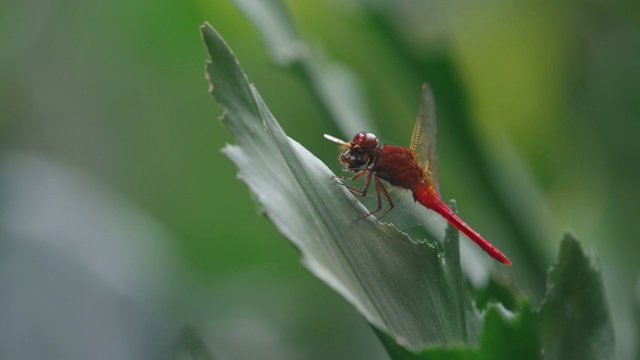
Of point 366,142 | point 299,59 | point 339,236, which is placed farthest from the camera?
point 299,59

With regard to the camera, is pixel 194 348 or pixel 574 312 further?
pixel 194 348

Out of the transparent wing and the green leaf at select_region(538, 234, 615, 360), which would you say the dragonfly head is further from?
the green leaf at select_region(538, 234, 615, 360)

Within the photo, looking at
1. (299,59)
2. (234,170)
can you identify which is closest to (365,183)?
(299,59)

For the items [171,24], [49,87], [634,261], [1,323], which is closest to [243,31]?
[171,24]

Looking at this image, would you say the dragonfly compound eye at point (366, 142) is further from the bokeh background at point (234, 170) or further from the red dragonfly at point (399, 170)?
the bokeh background at point (234, 170)

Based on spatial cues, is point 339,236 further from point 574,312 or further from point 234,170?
point 234,170

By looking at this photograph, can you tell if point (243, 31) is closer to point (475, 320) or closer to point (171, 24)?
point (171, 24)
